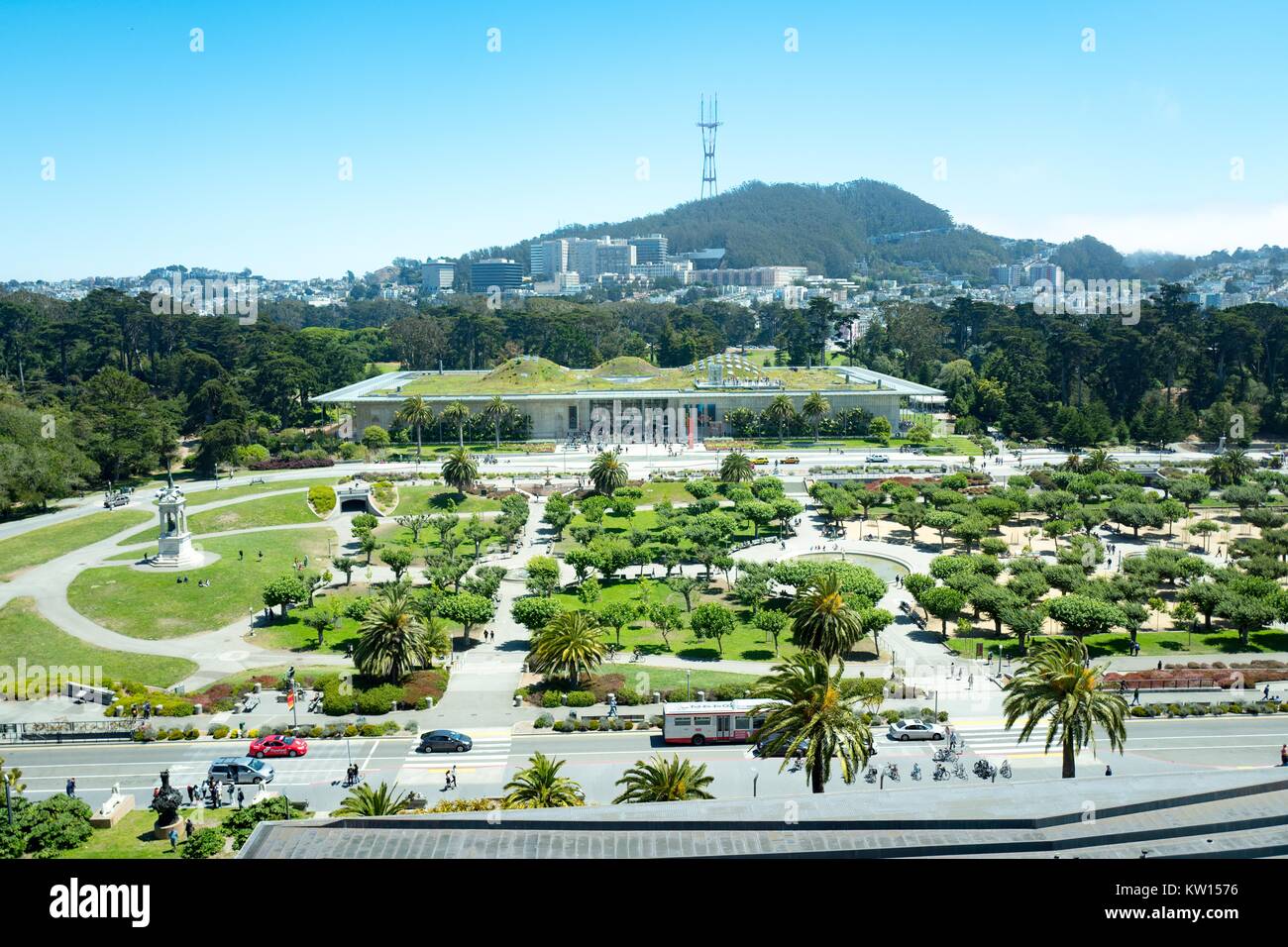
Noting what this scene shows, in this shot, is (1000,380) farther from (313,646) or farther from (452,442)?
(313,646)

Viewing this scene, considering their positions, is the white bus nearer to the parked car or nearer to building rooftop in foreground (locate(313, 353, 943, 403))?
the parked car

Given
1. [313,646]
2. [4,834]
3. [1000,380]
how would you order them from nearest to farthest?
[4,834] < [313,646] < [1000,380]

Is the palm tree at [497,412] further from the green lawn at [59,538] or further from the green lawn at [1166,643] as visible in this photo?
the green lawn at [1166,643]

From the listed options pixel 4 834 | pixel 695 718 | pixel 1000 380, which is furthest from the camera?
pixel 1000 380

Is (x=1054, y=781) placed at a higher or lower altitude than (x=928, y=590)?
higher

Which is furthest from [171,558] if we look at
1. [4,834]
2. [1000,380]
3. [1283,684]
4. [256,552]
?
[1000,380]

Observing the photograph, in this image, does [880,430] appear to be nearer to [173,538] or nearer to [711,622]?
[711,622]

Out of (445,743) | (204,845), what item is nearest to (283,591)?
(445,743)
